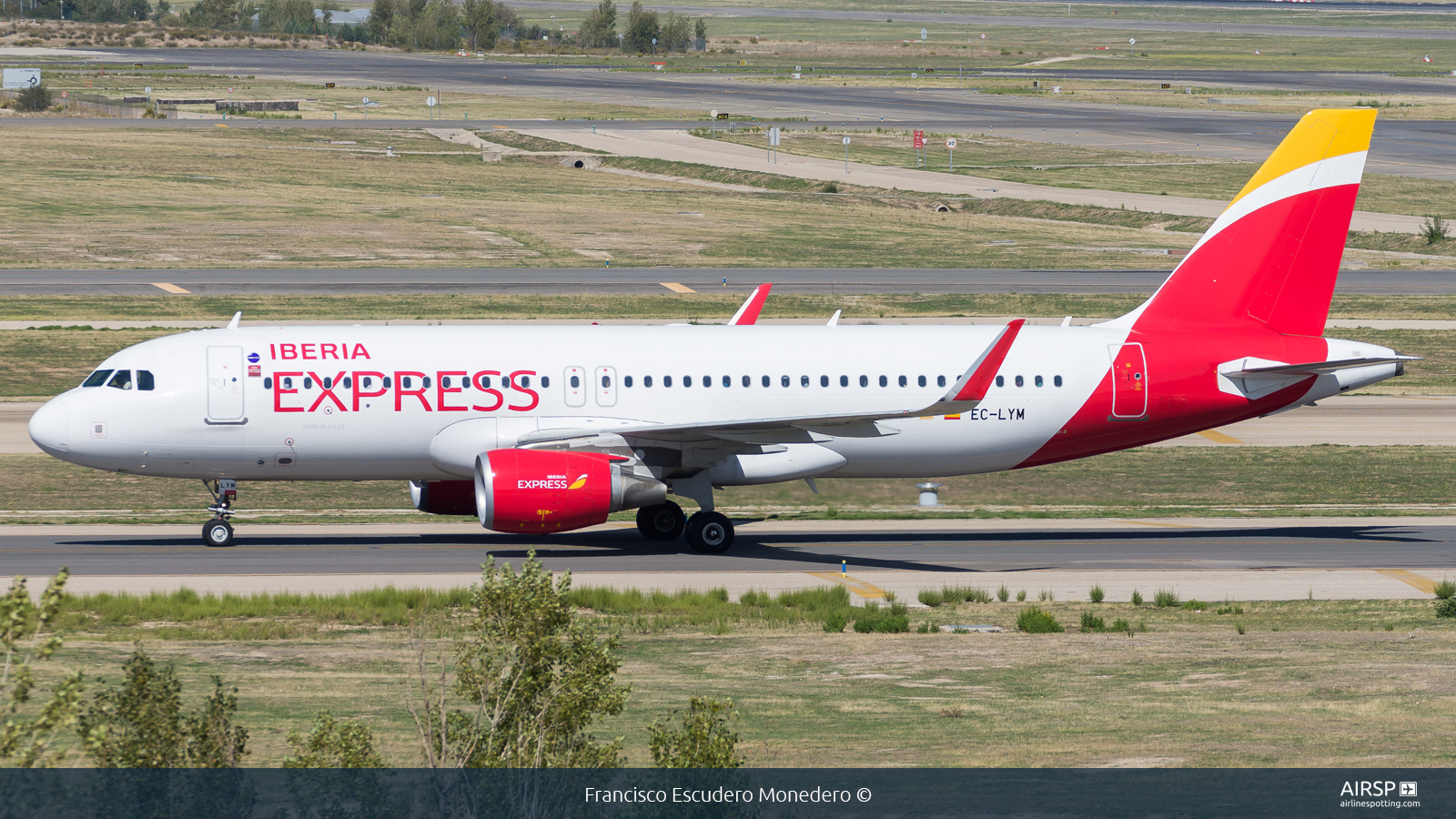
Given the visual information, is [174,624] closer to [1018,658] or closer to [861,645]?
[861,645]

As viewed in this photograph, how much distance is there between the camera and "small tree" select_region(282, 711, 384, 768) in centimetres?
1235

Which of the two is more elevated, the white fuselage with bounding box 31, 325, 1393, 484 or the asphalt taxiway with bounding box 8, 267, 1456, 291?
the white fuselage with bounding box 31, 325, 1393, 484

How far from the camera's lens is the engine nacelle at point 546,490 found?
101 feet

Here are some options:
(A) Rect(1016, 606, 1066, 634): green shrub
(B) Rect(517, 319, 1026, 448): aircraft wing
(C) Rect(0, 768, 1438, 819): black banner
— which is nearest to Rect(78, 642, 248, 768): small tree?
(C) Rect(0, 768, 1438, 819): black banner

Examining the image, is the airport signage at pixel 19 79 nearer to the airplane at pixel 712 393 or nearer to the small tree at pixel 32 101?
the small tree at pixel 32 101

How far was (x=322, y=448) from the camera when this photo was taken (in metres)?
33.1

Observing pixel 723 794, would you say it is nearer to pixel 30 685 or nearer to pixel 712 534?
pixel 30 685

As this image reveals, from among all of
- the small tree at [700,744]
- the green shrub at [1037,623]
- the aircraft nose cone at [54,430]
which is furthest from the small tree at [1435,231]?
the small tree at [700,744]

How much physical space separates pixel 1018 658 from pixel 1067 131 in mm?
116789

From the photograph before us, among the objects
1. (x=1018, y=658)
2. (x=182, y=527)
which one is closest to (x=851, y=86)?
(x=182, y=527)

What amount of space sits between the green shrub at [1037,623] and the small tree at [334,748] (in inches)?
617

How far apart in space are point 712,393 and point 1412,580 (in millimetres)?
14729

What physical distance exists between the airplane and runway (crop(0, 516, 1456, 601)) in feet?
4.49

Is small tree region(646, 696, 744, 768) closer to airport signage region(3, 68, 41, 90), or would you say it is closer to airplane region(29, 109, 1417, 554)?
airplane region(29, 109, 1417, 554)
